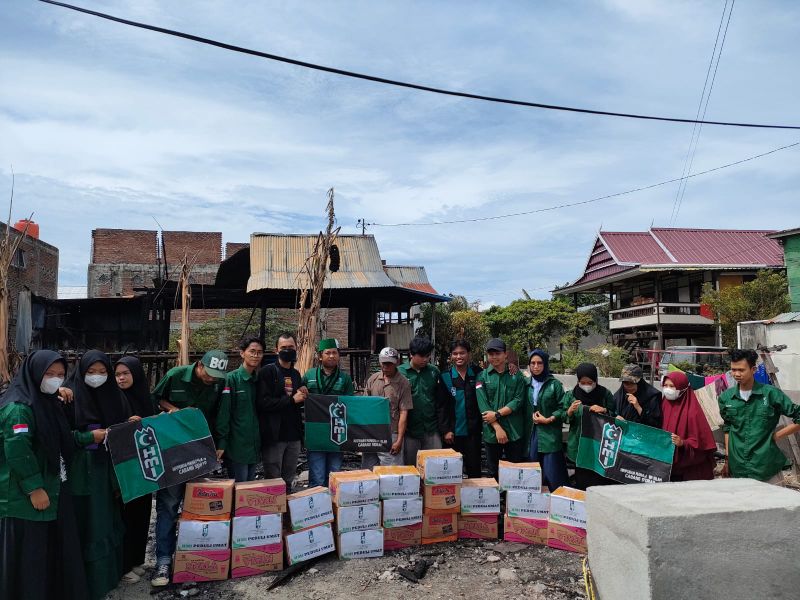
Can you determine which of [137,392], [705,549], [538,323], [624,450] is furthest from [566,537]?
[538,323]

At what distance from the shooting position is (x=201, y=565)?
14.8ft

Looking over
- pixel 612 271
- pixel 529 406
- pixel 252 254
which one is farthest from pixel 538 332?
pixel 529 406

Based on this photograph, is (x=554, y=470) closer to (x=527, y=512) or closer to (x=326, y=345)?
(x=527, y=512)

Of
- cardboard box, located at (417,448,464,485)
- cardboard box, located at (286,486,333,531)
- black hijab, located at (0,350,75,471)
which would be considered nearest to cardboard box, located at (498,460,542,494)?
cardboard box, located at (417,448,464,485)

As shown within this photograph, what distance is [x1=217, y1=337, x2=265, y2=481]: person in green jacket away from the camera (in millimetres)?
5094

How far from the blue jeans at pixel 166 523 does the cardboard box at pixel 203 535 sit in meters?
0.09

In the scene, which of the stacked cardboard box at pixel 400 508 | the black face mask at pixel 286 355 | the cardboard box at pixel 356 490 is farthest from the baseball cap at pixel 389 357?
the cardboard box at pixel 356 490

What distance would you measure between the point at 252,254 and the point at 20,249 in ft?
39.8

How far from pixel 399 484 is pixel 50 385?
2870mm

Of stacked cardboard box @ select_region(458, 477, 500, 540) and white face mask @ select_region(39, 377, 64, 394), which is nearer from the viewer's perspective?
white face mask @ select_region(39, 377, 64, 394)

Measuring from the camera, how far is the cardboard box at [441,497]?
205 inches

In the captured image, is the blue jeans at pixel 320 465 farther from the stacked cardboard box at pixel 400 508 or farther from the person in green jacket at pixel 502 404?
the person in green jacket at pixel 502 404

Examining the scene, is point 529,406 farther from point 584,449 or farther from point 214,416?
point 214,416

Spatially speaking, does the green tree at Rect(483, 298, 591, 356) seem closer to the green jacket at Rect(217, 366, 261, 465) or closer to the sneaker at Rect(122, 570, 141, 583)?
the green jacket at Rect(217, 366, 261, 465)
